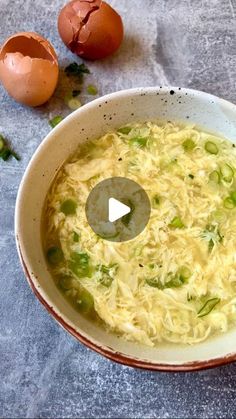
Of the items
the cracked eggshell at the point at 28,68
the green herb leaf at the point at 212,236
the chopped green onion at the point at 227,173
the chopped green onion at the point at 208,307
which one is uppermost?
the cracked eggshell at the point at 28,68

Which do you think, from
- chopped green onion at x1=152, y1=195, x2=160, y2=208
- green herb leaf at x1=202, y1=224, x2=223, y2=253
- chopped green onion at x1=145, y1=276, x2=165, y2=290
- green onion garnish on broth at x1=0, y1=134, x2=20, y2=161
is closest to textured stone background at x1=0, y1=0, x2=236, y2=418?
green onion garnish on broth at x1=0, y1=134, x2=20, y2=161

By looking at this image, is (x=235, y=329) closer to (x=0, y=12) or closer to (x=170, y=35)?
(x=170, y=35)

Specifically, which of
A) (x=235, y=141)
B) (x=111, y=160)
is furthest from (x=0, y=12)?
(x=235, y=141)

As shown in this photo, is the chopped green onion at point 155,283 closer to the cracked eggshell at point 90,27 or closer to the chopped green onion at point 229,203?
the chopped green onion at point 229,203

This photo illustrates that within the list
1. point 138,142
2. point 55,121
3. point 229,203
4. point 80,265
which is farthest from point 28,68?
point 229,203

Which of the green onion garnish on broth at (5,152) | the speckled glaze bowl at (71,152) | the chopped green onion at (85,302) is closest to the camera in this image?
the speckled glaze bowl at (71,152)

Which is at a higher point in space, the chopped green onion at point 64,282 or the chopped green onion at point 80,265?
the chopped green onion at point 80,265

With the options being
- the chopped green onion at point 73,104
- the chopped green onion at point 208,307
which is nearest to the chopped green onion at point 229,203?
the chopped green onion at point 208,307

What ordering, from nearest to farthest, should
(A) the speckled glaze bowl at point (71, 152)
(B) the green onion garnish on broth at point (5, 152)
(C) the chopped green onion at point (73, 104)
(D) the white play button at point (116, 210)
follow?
(A) the speckled glaze bowl at point (71, 152), (D) the white play button at point (116, 210), (B) the green onion garnish on broth at point (5, 152), (C) the chopped green onion at point (73, 104)
